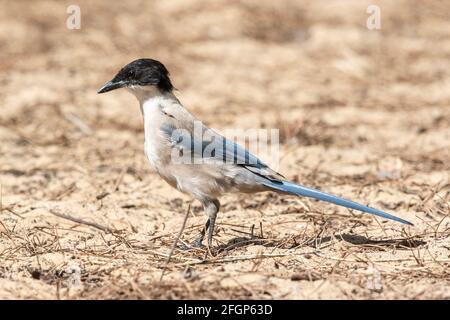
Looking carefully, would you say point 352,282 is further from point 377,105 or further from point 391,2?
point 391,2

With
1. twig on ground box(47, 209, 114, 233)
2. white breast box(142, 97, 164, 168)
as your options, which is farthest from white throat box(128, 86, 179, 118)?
twig on ground box(47, 209, 114, 233)

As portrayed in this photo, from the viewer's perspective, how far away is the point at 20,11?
1115cm

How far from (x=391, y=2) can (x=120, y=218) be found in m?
7.82

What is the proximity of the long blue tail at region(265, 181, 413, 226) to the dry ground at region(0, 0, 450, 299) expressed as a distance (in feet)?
0.77

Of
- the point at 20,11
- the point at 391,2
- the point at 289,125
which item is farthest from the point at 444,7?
the point at 20,11

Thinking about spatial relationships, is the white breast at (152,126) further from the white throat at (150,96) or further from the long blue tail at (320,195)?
the long blue tail at (320,195)

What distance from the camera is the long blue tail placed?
4621 mm

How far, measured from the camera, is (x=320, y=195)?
471 centimetres

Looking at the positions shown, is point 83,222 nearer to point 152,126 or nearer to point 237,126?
point 152,126

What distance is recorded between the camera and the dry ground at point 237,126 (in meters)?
4.30

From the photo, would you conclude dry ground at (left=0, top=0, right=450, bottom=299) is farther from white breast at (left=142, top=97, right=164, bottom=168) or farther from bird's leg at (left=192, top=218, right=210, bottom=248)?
white breast at (left=142, top=97, right=164, bottom=168)

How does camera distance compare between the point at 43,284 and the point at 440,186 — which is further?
the point at 440,186
